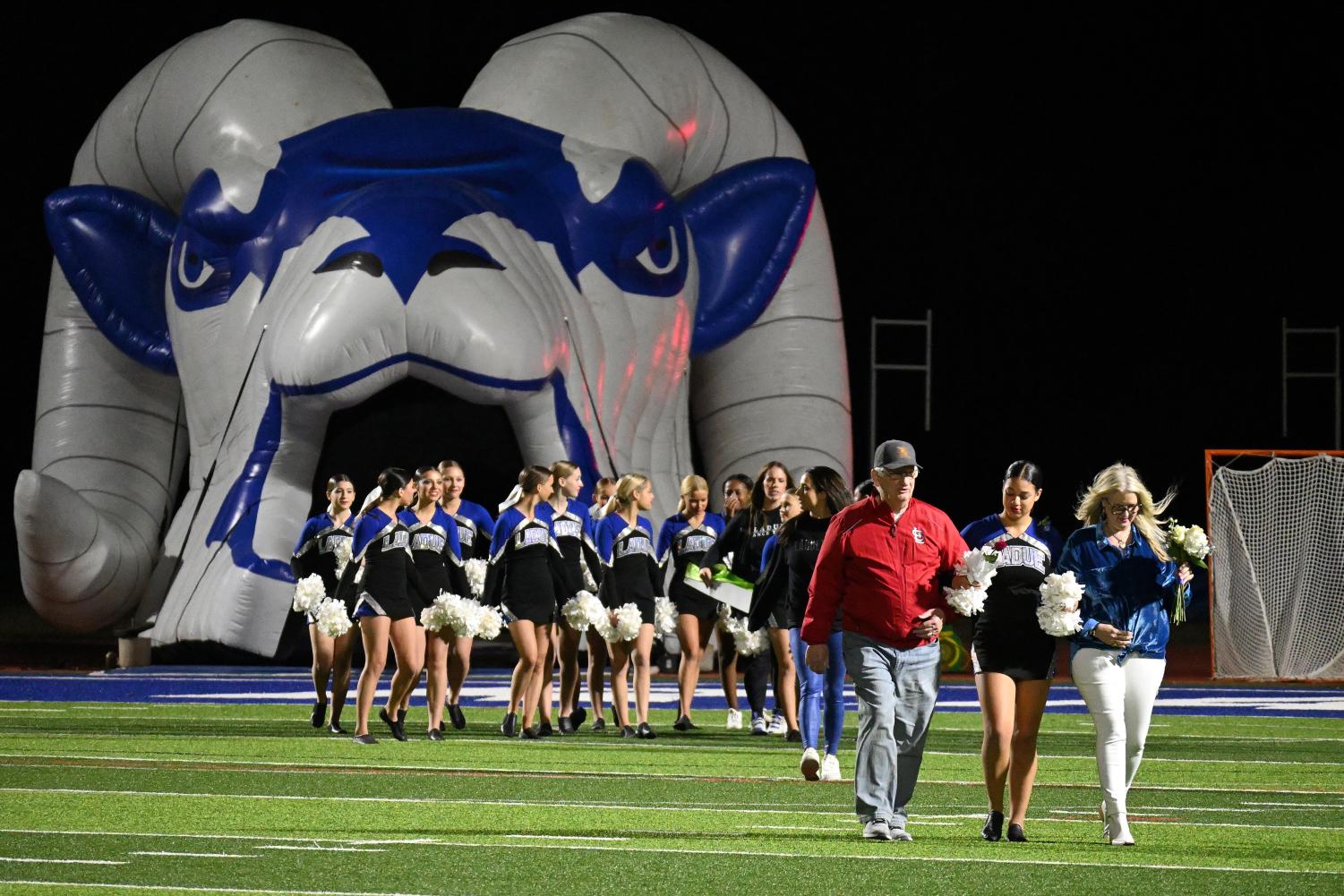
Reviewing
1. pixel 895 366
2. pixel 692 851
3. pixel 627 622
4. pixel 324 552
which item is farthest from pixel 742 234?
pixel 692 851

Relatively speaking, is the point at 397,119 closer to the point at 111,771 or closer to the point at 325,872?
the point at 111,771

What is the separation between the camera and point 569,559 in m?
12.3

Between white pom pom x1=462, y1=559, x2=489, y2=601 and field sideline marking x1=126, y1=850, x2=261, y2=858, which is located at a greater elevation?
white pom pom x1=462, y1=559, x2=489, y2=601

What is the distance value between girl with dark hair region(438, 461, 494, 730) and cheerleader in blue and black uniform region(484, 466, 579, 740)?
310 mm

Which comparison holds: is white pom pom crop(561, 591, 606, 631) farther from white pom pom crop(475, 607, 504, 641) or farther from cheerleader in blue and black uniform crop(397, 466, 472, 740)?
cheerleader in blue and black uniform crop(397, 466, 472, 740)

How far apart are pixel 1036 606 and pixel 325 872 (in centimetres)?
266

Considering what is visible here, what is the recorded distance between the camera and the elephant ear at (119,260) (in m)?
19.8

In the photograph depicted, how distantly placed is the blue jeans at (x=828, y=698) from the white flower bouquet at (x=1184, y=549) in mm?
2128

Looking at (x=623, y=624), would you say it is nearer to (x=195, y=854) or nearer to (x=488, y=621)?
(x=488, y=621)

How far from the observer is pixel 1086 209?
993 inches

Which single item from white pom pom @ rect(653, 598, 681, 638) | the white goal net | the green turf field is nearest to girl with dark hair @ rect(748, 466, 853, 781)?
the green turf field

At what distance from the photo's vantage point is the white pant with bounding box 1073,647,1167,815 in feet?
24.1

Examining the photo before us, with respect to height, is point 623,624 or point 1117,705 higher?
point 623,624

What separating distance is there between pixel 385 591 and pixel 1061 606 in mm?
5132
